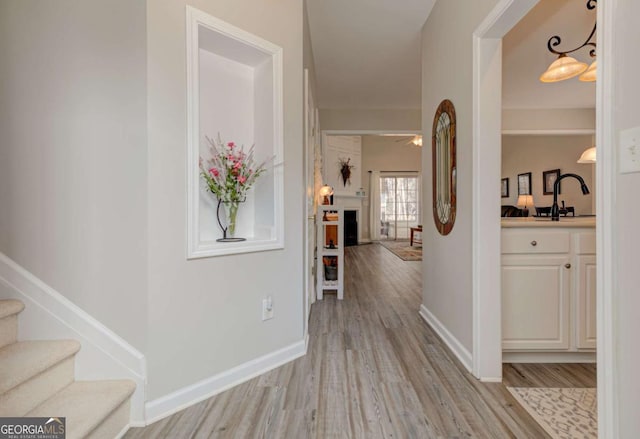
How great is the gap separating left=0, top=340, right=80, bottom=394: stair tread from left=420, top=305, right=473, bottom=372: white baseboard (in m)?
2.17

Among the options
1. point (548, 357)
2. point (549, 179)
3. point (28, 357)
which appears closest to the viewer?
point (28, 357)

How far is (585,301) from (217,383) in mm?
2308

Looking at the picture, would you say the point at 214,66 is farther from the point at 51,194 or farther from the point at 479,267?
the point at 479,267

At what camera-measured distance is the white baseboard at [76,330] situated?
1481 millimetres

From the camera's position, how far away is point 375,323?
→ 279cm

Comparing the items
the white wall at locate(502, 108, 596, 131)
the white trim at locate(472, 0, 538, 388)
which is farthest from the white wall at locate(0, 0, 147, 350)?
the white wall at locate(502, 108, 596, 131)

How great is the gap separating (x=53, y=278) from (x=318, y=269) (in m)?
2.41

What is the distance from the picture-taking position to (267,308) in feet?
6.62

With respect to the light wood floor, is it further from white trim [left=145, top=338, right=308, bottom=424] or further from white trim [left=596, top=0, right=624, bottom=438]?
white trim [left=596, top=0, right=624, bottom=438]

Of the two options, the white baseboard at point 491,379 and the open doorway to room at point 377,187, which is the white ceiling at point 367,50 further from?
the open doorway to room at point 377,187

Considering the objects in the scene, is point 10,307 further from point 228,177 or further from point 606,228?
point 606,228

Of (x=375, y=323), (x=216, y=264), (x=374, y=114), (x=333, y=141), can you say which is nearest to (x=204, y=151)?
(x=216, y=264)

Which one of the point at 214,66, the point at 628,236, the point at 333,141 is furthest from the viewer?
the point at 333,141

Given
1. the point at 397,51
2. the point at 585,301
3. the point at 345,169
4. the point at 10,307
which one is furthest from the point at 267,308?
the point at 345,169
